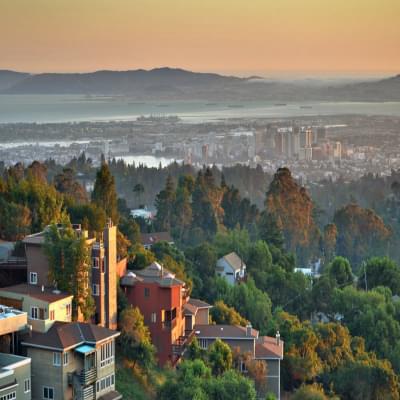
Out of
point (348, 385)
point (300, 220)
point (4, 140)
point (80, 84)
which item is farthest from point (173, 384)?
point (80, 84)

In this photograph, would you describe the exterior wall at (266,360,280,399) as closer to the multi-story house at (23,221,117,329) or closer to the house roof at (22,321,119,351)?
the multi-story house at (23,221,117,329)

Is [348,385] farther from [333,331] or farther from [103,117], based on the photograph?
[103,117]

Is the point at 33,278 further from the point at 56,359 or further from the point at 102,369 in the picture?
the point at 56,359

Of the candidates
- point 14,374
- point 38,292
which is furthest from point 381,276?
point 14,374

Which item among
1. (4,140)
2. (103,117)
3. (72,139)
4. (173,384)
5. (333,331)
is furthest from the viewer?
(103,117)

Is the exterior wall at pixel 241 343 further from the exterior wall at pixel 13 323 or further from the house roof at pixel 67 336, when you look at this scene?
the exterior wall at pixel 13 323

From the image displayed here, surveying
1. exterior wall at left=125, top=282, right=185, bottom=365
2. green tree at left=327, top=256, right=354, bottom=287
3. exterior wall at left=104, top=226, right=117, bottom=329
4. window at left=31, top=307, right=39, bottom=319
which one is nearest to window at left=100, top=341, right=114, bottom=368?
window at left=31, top=307, right=39, bottom=319
